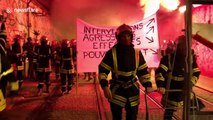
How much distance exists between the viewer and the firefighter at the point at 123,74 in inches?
207

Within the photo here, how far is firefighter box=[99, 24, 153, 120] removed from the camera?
5.25 meters

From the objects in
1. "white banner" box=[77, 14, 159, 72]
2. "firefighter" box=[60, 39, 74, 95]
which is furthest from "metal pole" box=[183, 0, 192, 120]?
"firefighter" box=[60, 39, 74, 95]

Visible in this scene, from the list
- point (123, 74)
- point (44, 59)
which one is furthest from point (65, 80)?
point (123, 74)

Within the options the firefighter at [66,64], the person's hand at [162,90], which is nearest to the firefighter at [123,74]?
the person's hand at [162,90]

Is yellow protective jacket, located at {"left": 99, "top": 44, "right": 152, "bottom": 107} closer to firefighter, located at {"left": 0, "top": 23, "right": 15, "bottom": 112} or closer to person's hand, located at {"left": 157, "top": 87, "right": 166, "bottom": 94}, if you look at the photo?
person's hand, located at {"left": 157, "top": 87, "right": 166, "bottom": 94}

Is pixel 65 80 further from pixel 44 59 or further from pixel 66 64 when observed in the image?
pixel 44 59

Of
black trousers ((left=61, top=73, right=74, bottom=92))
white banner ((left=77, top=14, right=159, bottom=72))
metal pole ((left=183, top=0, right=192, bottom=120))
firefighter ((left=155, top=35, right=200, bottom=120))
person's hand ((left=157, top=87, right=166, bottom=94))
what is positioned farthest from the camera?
black trousers ((left=61, top=73, right=74, bottom=92))

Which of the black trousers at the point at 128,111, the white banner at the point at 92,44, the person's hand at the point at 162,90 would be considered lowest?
the black trousers at the point at 128,111

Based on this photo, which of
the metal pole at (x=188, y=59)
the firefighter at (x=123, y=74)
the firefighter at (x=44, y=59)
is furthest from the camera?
the firefighter at (x=44, y=59)

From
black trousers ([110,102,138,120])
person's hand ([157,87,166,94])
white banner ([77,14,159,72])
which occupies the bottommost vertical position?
black trousers ([110,102,138,120])

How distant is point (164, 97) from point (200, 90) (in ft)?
23.2

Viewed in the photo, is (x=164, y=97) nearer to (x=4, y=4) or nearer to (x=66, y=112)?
(x=66, y=112)

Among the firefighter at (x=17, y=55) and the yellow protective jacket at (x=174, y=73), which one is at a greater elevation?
the firefighter at (x=17, y=55)

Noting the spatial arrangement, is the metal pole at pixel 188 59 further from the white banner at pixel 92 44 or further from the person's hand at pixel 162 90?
the white banner at pixel 92 44
